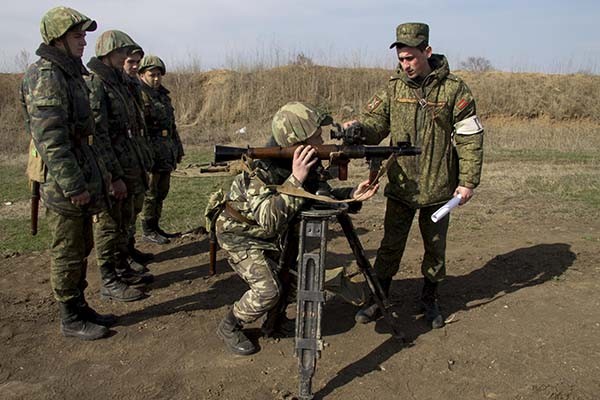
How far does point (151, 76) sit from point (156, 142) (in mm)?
847

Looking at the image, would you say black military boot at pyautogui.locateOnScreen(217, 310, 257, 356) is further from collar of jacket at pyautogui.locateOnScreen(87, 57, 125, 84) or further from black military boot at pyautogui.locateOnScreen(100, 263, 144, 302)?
collar of jacket at pyautogui.locateOnScreen(87, 57, 125, 84)

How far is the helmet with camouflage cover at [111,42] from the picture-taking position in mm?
4910

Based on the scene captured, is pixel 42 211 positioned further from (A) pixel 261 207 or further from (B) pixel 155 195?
(A) pixel 261 207

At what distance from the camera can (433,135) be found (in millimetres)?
3971

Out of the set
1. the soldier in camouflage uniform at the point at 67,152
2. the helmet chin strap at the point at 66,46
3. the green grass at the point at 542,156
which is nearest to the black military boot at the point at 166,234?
the soldier in camouflage uniform at the point at 67,152

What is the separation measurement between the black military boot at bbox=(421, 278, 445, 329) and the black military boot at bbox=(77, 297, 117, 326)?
255 cm

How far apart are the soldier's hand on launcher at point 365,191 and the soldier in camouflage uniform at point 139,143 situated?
256cm

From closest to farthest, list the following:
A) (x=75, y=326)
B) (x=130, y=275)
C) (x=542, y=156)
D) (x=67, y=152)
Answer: (x=67, y=152), (x=75, y=326), (x=130, y=275), (x=542, y=156)

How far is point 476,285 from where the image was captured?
503 cm

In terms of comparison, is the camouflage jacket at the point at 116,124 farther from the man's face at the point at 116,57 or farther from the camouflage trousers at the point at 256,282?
the camouflage trousers at the point at 256,282

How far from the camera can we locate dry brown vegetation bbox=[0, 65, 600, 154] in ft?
71.5

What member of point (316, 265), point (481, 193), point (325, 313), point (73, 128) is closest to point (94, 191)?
point (73, 128)

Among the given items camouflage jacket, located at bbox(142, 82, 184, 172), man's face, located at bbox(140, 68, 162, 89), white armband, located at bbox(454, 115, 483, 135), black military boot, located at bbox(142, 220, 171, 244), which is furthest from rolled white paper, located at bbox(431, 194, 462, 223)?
man's face, located at bbox(140, 68, 162, 89)

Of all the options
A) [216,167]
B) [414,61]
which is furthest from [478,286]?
[216,167]
